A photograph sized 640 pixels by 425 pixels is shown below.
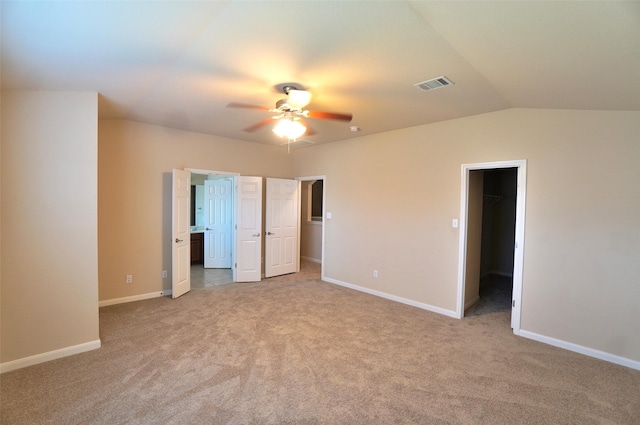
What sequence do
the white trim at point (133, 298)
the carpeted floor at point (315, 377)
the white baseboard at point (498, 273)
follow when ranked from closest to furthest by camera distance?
1. the carpeted floor at point (315, 377)
2. the white trim at point (133, 298)
3. the white baseboard at point (498, 273)

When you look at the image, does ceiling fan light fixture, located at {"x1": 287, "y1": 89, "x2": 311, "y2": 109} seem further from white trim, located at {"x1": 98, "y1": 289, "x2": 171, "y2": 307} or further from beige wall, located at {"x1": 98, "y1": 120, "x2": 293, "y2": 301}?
white trim, located at {"x1": 98, "y1": 289, "x2": 171, "y2": 307}

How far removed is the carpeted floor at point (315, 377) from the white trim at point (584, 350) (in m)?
0.12

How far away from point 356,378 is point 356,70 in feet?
8.81

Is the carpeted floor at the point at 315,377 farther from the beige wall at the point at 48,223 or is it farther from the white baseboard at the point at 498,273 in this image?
the white baseboard at the point at 498,273

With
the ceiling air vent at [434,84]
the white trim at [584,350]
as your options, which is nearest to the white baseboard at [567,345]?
the white trim at [584,350]

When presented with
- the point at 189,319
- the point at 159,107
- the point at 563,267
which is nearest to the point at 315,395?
the point at 189,319

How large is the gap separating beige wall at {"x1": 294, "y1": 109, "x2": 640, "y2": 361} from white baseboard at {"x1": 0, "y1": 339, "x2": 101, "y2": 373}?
3848 mm

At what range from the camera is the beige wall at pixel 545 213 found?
114 inches

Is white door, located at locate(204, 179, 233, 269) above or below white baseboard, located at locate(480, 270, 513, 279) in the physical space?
above

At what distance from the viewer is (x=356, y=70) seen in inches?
100.0

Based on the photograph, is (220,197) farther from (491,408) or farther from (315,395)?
(491,408)

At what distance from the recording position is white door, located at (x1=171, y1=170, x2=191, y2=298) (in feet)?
15.0

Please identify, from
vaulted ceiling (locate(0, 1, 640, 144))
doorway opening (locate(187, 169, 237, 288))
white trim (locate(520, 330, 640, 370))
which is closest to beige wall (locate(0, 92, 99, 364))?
vaulted ceiling (locate(0, 1, 640, 144))

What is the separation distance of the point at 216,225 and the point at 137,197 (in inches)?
90.6
